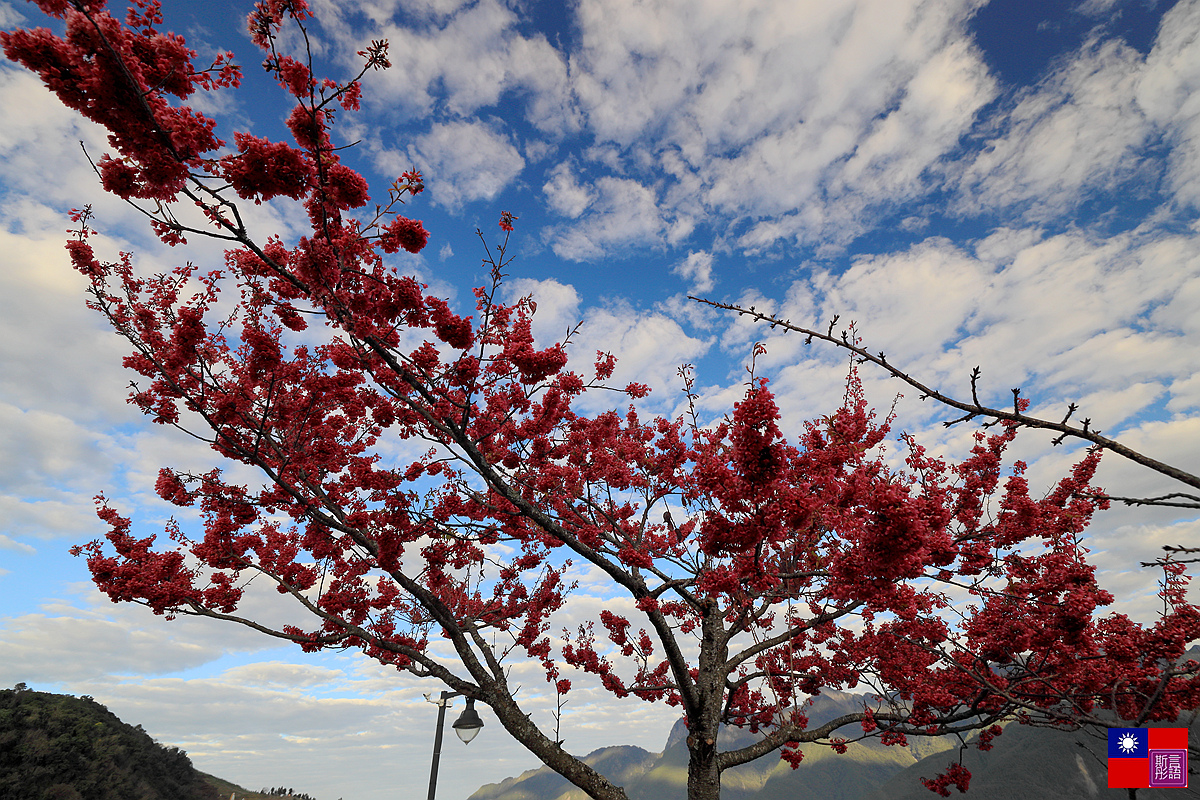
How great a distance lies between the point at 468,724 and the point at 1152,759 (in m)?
11.5

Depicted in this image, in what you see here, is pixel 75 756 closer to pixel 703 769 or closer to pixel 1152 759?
pixel 703 769

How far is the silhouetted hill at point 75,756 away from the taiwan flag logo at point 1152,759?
1429 inches

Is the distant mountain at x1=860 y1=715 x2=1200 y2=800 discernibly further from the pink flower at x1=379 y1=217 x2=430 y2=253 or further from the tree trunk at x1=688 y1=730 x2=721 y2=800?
the pink flower at x1=379 y1=217 x2=430 y2=253

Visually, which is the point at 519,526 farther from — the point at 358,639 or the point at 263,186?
the point at 263,186

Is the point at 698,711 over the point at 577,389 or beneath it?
beneath

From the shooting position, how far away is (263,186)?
212 inches

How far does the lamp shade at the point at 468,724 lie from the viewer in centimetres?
1177

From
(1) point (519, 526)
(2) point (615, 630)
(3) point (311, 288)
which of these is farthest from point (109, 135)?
(2) point (615, 630)

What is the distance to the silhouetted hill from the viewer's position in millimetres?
23562

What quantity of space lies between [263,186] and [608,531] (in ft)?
26.4

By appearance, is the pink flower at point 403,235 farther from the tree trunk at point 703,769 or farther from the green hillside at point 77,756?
the green hillside at point 77,756

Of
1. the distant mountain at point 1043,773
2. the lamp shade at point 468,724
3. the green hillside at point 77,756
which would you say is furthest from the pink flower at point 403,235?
the distant mountain at point 1043,773

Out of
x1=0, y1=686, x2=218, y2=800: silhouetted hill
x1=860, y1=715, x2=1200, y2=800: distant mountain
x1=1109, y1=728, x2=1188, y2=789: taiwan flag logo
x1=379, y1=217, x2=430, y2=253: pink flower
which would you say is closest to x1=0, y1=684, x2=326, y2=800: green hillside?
x1=0, y1=686, x2=218, y2=800: silhouetted hill

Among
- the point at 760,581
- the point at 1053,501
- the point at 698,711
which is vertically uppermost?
the point at 1053,501
